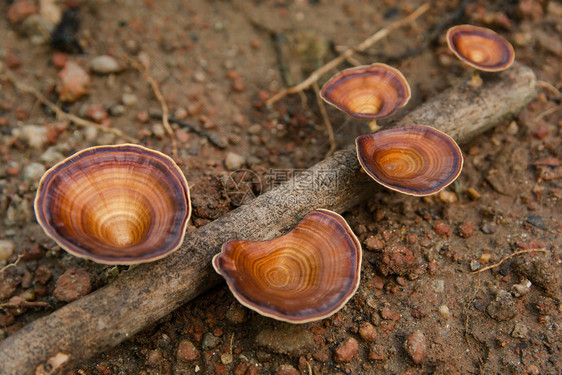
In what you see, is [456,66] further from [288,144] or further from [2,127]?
[2,127]

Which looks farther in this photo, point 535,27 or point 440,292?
point 535,27

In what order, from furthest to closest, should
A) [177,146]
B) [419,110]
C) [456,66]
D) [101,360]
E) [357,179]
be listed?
[456,66] → [177,146] → [419,110] → [357,179] → [101,360]

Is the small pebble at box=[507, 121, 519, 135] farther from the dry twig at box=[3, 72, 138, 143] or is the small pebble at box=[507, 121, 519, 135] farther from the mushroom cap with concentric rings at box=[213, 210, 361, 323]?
the dry twig at box=[3, 72, 138, 143]

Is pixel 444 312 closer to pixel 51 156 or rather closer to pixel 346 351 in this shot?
pixel 346 351

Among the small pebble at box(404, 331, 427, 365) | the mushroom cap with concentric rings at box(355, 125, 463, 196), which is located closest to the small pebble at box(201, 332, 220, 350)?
the small pebble at box(404, 331, 427, 365)

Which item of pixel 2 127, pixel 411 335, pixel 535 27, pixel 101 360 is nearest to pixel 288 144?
pixel 411 335

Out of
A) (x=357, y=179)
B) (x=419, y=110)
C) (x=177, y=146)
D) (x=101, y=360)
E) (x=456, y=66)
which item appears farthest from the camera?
(x=456, y=66)

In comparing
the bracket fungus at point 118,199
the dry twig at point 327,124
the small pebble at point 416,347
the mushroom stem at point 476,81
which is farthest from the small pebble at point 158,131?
the mushroom stem at point 476,81
